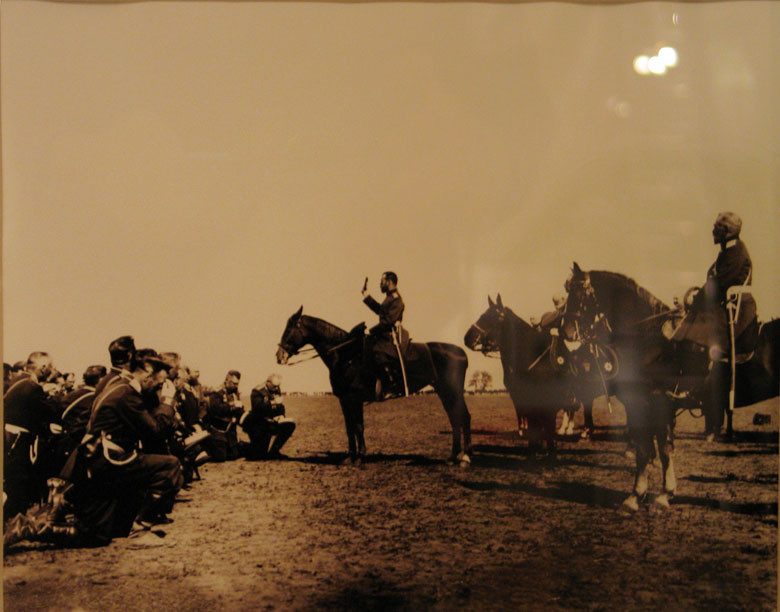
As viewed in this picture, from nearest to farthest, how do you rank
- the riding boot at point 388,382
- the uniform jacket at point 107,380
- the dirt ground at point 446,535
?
the dirt ground at point 446,535
the uniform jacket at point 107,380
the riding boot at point 388,382

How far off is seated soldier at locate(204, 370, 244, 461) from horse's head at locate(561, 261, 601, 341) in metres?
1.70

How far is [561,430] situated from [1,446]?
284cm

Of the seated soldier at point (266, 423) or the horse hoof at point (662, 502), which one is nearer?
the horse hoof at point (662, 502)

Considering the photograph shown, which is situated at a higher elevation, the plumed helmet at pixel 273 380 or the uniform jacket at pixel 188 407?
the plumed helmet at pixel 273 380

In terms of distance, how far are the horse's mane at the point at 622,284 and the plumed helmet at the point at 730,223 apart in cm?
50

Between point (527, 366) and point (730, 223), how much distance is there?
4.12 feet

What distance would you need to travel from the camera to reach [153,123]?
369 centimetres

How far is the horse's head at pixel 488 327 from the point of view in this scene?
360 centimetres

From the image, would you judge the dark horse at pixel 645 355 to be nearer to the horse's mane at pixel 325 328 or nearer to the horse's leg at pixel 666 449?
the horse's leg at pixel 666 449

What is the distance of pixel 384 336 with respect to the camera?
3654mm

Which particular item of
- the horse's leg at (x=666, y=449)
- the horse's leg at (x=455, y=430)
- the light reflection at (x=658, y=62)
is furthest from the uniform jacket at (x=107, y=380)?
the light reflection at (x=658, y=62)

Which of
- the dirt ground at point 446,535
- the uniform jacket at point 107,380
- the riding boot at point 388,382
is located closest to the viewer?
the dirt ground at point 446,535

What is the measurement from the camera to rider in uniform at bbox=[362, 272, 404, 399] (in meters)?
3.62

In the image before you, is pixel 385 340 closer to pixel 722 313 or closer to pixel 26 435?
pixel 722 313
